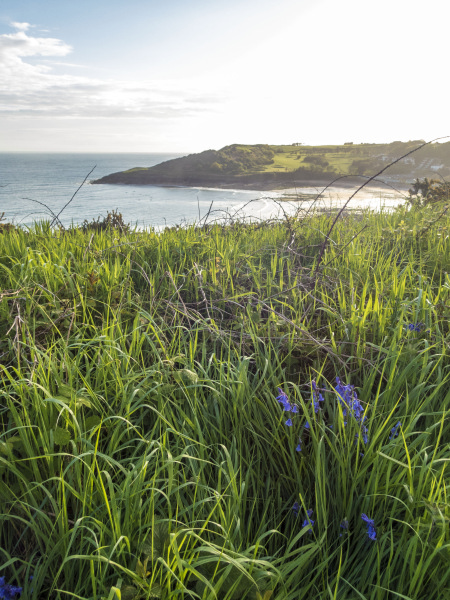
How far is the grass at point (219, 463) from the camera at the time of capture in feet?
3.31

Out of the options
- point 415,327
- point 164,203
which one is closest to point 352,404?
point 415,327

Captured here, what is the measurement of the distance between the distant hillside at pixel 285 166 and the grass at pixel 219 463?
22.5 m

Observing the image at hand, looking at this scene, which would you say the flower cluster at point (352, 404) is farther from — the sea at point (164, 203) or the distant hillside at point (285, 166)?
the distant hillside at point (285, 166)

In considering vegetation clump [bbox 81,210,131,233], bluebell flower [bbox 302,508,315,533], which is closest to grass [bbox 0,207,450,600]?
bluebell flower [bbox 302,508,315,533]

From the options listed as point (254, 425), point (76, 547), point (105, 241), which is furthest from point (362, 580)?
point (105, 241)

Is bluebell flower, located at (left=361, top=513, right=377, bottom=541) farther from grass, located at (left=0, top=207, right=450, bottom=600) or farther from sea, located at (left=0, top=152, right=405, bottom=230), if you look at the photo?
sea, located at (left=0, top=152, right=405, bottom=230)

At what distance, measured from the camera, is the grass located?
1010 mm

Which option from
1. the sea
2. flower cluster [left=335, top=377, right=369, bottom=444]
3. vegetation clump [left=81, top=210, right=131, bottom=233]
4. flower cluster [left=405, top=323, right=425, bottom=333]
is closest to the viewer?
flower cluster [left=335, top=377, right=369, bottom=444]

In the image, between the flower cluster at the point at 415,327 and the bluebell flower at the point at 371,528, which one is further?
the flower cluster at the point at 415,327

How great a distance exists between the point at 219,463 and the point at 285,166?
123ft

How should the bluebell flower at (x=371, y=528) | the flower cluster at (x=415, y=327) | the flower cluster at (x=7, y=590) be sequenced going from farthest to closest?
the flower cluster at (x=415, y=327), the bluebell flower at (x=371, y=528), the flower cluster at (x=7, y=590)

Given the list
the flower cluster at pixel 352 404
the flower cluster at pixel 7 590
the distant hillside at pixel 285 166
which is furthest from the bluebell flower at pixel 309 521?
the distant hillside at pixel 285 166

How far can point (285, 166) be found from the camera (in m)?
35.8

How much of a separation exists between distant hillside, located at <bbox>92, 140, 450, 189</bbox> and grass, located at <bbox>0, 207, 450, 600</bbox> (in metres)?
22.5
